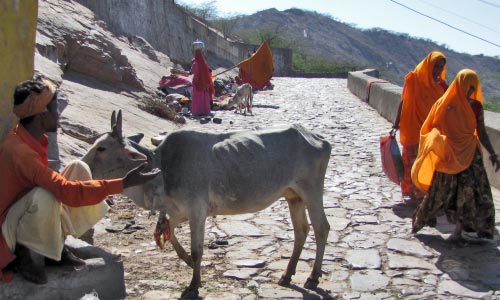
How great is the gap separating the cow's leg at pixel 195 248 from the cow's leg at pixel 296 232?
0.89 metres

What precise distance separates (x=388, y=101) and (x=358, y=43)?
7126cm

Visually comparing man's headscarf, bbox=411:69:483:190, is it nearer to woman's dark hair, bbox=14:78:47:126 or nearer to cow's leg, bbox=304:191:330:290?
cow's leg, bbox=304:191:330:290

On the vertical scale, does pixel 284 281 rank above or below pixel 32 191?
below

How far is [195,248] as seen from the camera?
5.07 meters

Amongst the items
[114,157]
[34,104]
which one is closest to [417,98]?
[114,157]

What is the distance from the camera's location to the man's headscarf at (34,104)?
3854 millimetres

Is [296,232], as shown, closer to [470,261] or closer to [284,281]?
Result: [284,281]

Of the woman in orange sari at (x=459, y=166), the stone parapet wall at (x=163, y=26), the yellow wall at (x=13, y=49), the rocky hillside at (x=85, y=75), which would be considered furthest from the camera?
the stone parapet wall at (x=163, y=26)

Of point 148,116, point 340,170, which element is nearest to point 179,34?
point 148,116

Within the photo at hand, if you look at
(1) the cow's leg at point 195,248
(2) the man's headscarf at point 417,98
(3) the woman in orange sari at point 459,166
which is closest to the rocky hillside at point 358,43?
(2) the man's headscarf at point 417,98

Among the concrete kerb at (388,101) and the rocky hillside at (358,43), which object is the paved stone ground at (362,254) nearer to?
the concrete kerb at (388,101)

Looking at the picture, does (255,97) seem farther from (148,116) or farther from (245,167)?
(245,167)

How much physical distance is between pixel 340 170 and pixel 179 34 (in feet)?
73.0

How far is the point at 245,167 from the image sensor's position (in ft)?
17.6
